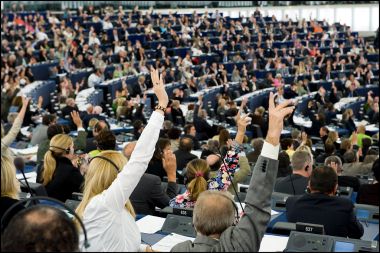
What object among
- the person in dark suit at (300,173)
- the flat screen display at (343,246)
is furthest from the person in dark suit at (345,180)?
the flat screen display at (343,246)

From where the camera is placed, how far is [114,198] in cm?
316

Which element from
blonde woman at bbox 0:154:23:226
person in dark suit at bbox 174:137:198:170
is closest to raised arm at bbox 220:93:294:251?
blonde woman at bbox 0:154:23:226

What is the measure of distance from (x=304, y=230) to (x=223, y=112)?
10899 mm

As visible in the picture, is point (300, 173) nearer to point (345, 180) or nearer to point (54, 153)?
point (345, 180)

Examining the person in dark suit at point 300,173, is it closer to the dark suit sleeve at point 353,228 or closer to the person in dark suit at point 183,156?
the dark suit sleeve at point 353,228

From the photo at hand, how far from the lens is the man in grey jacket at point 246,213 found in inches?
103

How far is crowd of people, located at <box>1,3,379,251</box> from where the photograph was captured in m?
3.15

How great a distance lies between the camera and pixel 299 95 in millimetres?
20609

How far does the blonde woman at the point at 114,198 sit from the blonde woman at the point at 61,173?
96.0 inches

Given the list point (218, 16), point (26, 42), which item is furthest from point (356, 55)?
point (26, 42)

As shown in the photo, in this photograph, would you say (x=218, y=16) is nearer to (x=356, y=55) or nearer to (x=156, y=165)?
(x=356, y=55)

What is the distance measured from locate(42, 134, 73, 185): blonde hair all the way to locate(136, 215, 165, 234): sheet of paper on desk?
1.12 meters

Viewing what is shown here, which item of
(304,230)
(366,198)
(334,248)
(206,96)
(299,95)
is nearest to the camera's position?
(334,248)

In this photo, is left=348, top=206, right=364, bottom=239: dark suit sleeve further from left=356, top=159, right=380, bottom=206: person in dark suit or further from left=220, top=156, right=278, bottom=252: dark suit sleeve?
left=220, top=156, right=278, bottom=252: dark suit sleeve
